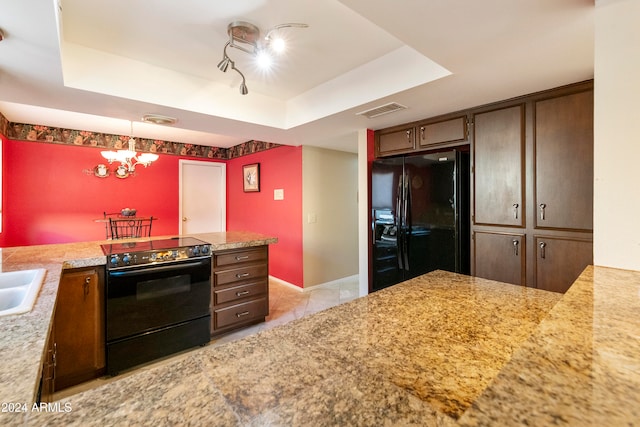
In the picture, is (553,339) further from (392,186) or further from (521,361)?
(392,186)

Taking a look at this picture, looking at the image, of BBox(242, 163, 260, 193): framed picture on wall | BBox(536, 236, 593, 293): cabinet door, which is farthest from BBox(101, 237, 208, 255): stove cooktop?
BBox(536, 236, 593, 293): cabinet door

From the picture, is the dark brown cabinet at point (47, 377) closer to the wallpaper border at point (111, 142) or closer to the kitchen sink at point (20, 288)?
the kitchen sink at point (20, 288)

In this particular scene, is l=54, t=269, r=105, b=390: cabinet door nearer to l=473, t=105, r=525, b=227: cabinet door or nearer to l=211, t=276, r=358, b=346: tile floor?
l=211, t=276, r=358, b=346: tile floor

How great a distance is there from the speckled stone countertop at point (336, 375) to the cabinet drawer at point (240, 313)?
189 centimetres

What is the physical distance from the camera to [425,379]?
664 mm

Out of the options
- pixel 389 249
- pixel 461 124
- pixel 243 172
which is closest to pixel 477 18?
pixel 461 124

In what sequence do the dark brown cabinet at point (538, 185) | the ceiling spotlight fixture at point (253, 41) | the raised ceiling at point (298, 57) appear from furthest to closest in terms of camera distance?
the dark brown cabinet at point (538, 185)
the ceiling spotlight fixture at point (253, 41)
the raised ceiling at point (298, 57)

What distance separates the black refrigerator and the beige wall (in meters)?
1.20

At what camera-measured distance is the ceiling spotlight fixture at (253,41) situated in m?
1.68

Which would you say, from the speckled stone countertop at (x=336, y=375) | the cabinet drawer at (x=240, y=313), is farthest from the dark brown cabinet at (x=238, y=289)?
the speckled stone countertop at (x=336, y=375)

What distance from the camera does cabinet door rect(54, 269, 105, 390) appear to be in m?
1.86

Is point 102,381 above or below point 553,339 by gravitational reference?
below

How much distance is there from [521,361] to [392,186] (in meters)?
2.44

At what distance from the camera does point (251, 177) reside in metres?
4.88
